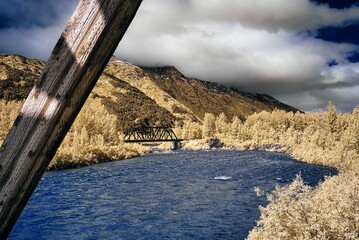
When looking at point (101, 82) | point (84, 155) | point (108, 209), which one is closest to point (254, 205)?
point (108, 209)

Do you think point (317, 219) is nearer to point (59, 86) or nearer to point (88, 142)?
point (59, 86)

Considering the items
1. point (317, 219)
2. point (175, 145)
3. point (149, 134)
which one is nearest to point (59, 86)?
point (317, 219)

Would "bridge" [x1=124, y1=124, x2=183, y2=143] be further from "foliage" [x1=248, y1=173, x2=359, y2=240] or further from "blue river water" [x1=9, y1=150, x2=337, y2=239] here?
"foliage" [x1=248, y1=173, x2=359, y2=240]

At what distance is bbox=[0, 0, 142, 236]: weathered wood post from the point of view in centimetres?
110

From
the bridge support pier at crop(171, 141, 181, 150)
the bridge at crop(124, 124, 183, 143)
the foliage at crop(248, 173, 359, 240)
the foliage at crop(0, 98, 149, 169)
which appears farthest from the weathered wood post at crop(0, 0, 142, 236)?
the bridge support pier at crop(171, 141, 181, 150)

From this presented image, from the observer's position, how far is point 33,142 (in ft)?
3.64

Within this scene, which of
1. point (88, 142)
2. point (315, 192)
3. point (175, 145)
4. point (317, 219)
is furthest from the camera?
point (175, 145)

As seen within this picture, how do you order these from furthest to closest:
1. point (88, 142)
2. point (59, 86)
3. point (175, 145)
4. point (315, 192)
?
point (175, 145) < point (88, 142) < point (315, 192) < point (59, 86)

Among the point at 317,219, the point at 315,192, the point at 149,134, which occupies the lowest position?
the point at 149,134

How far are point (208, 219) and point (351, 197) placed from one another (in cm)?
780

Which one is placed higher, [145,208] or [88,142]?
[145,208]

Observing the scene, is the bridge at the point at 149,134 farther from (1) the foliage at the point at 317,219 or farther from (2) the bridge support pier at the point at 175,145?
(1) the foliage at the point at 317,219

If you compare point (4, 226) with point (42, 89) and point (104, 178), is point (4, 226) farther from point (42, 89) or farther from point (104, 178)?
point (104, 178)

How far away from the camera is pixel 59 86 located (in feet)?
3.61
